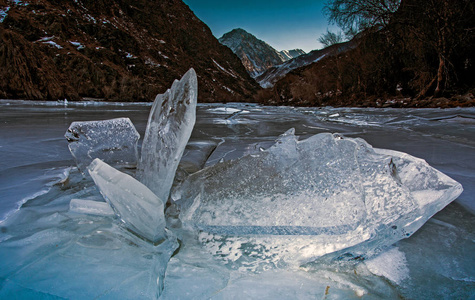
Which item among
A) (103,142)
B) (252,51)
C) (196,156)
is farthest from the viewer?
(252,51)

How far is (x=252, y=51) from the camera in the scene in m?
163

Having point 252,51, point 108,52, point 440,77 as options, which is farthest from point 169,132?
point 252,51

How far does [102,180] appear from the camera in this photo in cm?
70

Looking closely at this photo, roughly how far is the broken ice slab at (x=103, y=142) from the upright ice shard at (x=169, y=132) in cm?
57

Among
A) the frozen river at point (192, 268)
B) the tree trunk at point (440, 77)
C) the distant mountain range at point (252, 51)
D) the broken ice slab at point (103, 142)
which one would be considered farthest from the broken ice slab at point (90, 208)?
the distant mountain range at point (252, 51)

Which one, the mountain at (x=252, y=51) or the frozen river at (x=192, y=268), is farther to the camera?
the mountain at (x=252, y=51)

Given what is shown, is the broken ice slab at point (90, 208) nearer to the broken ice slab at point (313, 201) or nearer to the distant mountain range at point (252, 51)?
the broken ice slab at point (313, 201)

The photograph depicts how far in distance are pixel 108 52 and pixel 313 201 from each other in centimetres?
6235

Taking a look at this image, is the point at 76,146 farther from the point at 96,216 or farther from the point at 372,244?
the point at 372,244

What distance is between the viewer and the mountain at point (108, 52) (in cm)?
1906

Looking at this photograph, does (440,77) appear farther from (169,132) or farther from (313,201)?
(169,132)

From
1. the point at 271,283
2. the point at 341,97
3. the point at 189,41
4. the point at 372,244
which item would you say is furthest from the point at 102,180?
the point at 189,41

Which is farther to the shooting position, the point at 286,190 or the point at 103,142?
the point at 103,142

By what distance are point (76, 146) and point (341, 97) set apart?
2005 centimetres
